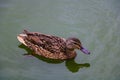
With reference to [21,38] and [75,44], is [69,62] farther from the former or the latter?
[21,38]

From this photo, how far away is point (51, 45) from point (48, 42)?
0.08 metres

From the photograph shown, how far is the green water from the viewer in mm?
5738

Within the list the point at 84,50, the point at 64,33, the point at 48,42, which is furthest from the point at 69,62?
the point at 64,33

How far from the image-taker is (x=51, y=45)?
19.4ft

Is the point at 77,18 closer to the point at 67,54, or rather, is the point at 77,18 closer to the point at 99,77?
the point at 67,54

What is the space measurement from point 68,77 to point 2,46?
55.3 inches

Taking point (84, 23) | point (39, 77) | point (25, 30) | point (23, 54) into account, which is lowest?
point (39, 77)

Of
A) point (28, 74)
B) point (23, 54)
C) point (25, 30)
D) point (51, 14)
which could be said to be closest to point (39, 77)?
point (28, 74)

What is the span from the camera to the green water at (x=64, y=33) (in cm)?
574

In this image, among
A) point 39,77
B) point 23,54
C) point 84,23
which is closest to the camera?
point 39,77

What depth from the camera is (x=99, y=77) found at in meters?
5.74

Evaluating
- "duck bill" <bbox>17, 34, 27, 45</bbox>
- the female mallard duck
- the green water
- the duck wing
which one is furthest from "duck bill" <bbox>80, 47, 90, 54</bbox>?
"duck bill" <bbox>17, 34, 27, 45</bbox>

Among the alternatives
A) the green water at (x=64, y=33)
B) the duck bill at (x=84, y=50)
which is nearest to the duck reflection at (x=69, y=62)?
the green water at (x=64, y=33)

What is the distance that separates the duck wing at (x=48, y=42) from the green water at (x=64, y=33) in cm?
24
